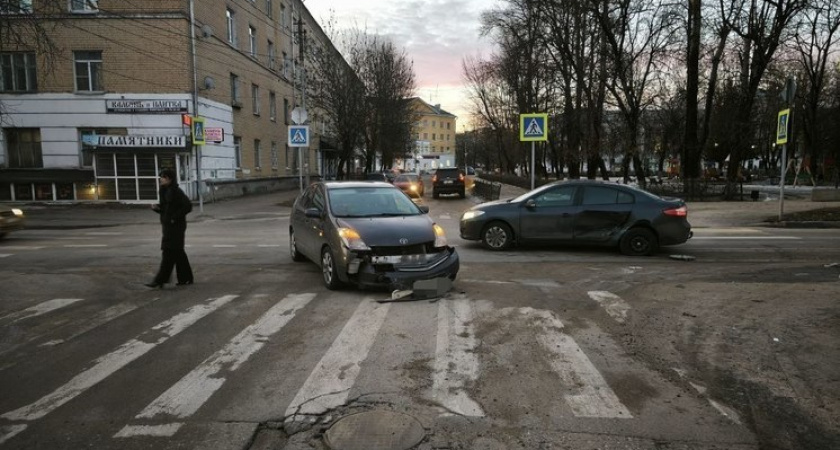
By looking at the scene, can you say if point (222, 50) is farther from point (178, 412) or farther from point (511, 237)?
point (178, 412)

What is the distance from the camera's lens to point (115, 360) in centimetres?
502

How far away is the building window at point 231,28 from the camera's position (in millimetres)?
29697

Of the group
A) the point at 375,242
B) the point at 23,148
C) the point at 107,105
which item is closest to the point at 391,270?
the point at 375,242

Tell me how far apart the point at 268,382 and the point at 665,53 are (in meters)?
28.2

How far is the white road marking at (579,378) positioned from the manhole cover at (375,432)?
1194mm

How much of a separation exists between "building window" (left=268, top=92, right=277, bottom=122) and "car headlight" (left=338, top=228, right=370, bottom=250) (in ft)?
103

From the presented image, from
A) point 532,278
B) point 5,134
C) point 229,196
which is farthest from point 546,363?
point 5,134

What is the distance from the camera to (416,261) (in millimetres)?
7297

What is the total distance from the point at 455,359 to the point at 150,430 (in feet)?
8.06

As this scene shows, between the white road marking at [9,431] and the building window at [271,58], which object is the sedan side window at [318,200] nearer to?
the white road marking at [9,431]

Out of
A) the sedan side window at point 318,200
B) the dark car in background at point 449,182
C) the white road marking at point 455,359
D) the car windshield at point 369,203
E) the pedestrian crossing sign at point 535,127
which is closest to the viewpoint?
the white road marking at point 455,359

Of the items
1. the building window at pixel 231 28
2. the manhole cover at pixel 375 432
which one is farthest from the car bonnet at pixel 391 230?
the building window at pixel 231 28

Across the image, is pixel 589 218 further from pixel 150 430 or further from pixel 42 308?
pixel 42 308

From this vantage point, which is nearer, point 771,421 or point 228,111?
point 771,421
